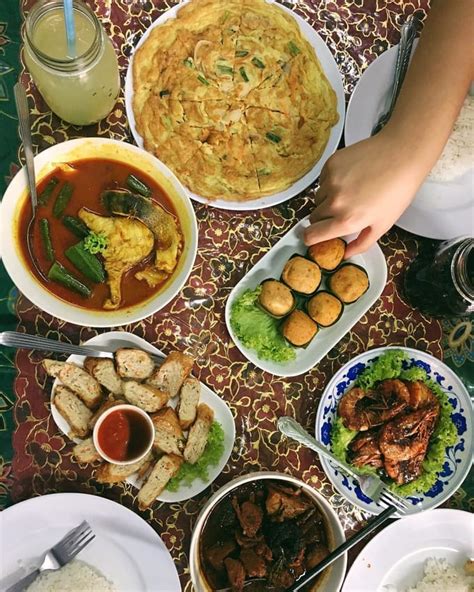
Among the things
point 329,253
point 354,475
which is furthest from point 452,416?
point 329,253

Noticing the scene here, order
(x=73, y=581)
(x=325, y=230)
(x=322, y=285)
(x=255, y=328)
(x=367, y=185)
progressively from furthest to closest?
(x=322, y=285)
(x=255, y=328)
(x=73, y=581)
(x=325, y=230)
(x=367, y=185)

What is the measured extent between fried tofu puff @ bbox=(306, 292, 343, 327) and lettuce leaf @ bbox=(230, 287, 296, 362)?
0.62ft

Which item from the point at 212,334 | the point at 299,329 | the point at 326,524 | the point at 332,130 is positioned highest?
the point at 332,130

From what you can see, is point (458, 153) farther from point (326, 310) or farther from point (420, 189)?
point (326, 310)

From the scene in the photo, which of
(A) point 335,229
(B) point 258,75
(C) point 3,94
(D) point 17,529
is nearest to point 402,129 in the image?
(A) point 335,229

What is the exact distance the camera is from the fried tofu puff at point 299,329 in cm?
291

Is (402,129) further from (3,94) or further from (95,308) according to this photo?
(3,94)

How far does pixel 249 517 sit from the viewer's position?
9.36 feet

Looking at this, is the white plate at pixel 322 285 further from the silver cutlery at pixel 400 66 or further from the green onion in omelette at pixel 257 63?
the green onion in omelette at pixel 257 63

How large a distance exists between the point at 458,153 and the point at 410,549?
1.84 meters

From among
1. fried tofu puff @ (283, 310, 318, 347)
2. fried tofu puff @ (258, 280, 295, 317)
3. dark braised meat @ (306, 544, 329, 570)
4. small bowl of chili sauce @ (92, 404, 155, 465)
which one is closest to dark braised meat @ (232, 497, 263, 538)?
dark braised meat @ (306, 544, 329, 570)

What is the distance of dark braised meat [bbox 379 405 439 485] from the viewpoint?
9.73 feet

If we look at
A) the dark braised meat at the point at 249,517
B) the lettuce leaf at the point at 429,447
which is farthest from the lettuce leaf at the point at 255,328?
the dark braised meat at the point at 249,517

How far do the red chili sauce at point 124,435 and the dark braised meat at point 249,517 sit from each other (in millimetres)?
497
